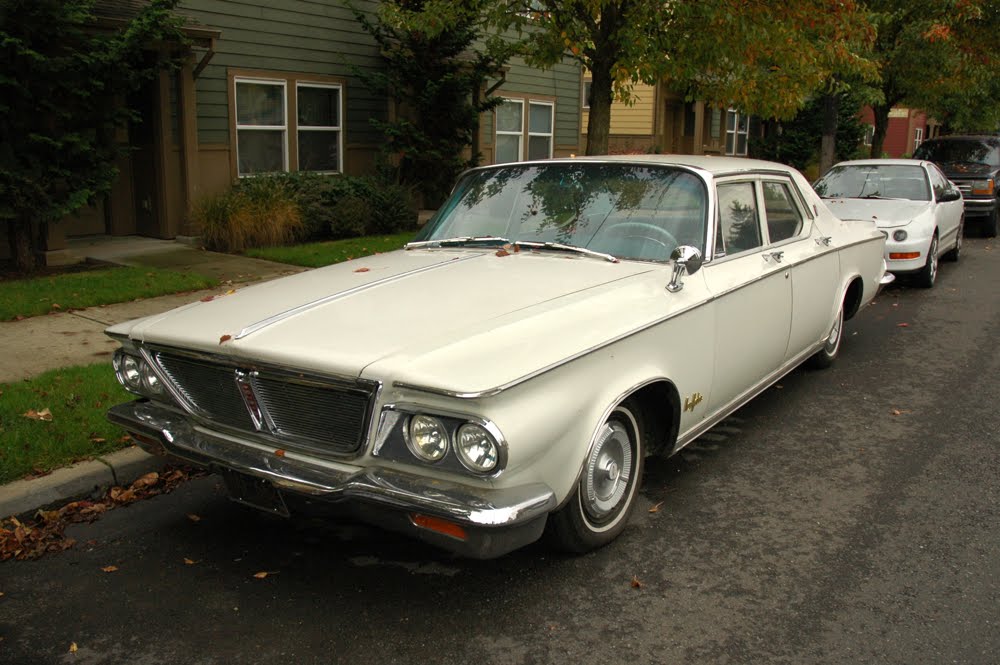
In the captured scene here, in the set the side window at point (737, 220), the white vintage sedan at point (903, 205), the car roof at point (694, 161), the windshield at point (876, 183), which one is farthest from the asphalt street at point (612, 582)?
the windshield at point (876, 183)

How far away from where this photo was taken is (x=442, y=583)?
3680 mm

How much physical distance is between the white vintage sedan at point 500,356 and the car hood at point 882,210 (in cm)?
551

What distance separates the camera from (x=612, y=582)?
146 inches

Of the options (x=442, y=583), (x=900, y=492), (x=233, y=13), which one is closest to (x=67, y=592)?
(x=442, y=583)

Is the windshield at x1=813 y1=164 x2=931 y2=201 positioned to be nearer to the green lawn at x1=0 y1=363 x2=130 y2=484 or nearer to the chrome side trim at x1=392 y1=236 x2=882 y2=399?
the chrome side trim at x1=392 y1=236 x2=882 y2=399

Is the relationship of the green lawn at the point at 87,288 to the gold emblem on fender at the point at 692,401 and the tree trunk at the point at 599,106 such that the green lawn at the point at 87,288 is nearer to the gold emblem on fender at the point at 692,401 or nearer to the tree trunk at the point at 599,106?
the tree trunk at the point at 599,106

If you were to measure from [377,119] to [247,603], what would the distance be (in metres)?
12.9

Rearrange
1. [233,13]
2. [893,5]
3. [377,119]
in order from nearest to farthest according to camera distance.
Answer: [233,13], [377,119], [893,5]

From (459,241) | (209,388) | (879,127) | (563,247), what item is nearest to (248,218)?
(459,241)

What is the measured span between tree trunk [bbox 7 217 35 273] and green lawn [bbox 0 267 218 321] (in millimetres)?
351

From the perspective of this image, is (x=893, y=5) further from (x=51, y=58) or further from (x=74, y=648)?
(x=74, y=648)

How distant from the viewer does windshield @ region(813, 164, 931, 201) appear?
37.1 feet

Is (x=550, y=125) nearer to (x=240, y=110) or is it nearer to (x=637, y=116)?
(x=637, y=116)

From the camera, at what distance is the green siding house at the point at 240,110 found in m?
12.2
